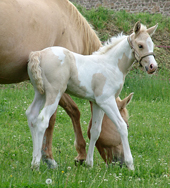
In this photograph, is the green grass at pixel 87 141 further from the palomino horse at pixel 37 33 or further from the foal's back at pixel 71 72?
the foal's back at pixel 71 72

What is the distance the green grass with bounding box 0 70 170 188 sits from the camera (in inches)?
122

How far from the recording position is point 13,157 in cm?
435

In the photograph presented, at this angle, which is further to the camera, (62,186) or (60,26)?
(60,26)

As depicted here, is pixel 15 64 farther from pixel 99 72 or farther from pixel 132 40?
pixel 132 40

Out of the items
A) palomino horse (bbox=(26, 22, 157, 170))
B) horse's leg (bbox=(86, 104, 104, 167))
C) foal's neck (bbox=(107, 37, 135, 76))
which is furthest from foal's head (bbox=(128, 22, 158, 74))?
horse's leg (bbox=(86, 104, 104, 167))

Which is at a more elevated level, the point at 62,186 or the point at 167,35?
the point at 62,186

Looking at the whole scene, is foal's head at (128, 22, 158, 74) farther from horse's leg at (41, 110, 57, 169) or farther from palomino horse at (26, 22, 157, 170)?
horse's leg at (41, 110, 57, 169)

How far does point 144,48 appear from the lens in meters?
3.41

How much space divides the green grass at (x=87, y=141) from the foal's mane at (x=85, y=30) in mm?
1476

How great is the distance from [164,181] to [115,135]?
97 centimetres

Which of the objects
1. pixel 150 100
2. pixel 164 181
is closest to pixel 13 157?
pixel 164 181

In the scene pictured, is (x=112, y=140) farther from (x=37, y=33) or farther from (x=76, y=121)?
(x=37, y=33)

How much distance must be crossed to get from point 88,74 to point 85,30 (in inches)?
42.9

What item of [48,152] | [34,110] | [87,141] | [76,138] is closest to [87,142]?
[87,141]
